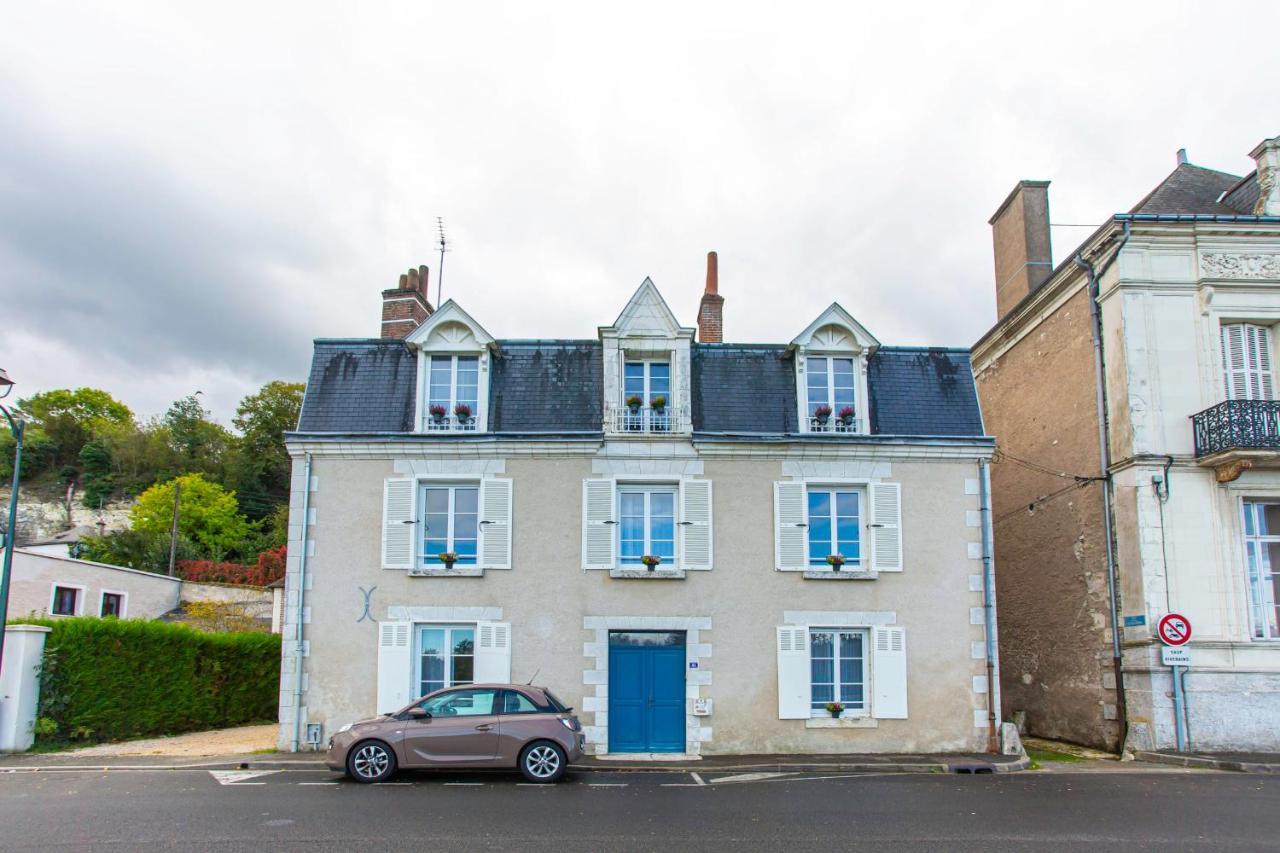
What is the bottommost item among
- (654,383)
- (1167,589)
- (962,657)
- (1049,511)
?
(962,657)

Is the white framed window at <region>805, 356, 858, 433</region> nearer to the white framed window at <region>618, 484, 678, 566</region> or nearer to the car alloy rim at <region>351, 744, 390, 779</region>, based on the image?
the white framed window at <region>618, 484, 678, 566</region>

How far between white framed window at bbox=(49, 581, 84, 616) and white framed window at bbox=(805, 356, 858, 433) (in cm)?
2638

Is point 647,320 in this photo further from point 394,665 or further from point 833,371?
point 394,665

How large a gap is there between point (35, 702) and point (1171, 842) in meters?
16.8

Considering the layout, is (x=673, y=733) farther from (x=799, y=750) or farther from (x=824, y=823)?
(x=824, y=823)

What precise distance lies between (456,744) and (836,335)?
371 inches

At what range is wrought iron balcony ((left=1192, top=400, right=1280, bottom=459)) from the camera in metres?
15.8

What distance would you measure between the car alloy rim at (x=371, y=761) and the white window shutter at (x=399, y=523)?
13.1ft

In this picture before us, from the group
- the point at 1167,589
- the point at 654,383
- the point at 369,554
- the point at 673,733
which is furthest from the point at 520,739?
the point at 1167,589

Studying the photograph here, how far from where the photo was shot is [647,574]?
52.8 feet

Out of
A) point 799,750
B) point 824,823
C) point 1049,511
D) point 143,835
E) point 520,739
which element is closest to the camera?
point 143,835

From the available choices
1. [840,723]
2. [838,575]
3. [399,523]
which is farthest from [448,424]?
[840,723]

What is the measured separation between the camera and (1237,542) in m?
16.3

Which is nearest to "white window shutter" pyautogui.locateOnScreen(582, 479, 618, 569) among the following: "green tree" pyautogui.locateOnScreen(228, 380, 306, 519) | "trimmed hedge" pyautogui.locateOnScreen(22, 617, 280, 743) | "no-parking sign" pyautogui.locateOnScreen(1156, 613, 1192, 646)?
"no-parking sign" pyautogui.locateOnScreen(1156, 613, 1192, 646)
